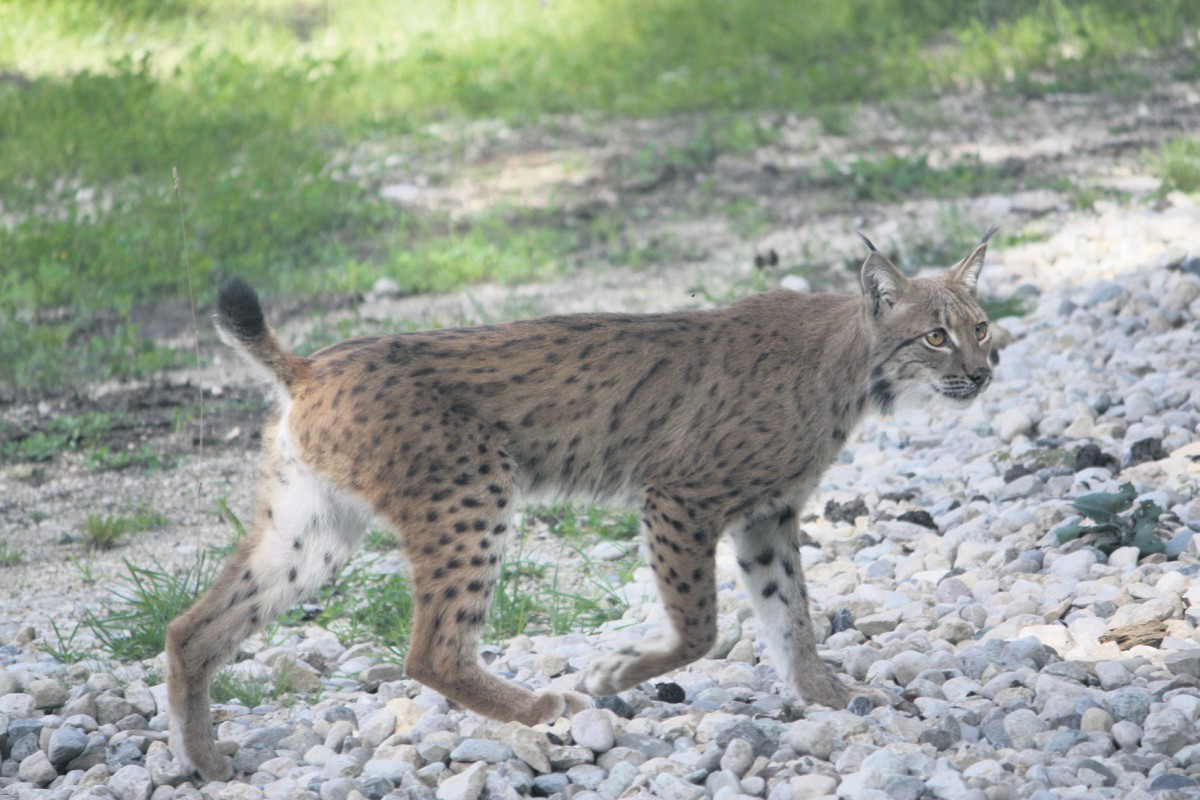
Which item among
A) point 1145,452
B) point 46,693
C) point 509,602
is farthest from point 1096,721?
point 46,693

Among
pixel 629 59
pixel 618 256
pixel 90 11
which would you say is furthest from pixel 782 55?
pixel 90 11

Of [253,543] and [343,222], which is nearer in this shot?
[253,543]

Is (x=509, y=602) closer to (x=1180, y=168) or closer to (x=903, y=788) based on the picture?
(x=903, y=788)

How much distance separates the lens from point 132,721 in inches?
184

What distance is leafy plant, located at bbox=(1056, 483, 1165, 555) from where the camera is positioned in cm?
528

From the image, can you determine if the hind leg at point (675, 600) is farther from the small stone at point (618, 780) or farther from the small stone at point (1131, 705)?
the small stone at point (1131, 705)

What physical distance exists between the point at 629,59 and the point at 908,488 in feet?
27.9

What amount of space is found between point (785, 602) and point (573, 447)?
876 millimetres

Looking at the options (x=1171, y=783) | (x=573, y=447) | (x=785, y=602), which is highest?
(x=573, y=447)

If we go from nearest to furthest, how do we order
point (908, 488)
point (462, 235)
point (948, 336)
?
point (948, 336)
point (908, 488)
point (462, 235)

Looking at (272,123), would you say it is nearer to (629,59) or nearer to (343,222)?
(343,222)

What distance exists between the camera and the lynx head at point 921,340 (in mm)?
5012

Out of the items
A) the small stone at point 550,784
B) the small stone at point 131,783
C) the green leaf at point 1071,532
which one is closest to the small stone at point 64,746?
the small stone at point 131,783

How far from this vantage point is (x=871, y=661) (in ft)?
15.9
